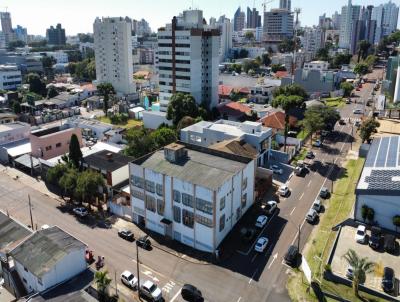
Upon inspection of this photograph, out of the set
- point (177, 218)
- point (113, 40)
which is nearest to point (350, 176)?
point (177, 218)

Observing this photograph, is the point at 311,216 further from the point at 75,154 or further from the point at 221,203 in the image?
the point at 75,154

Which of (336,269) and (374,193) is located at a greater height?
(374,193)

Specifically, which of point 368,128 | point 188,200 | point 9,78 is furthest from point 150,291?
point 9,78

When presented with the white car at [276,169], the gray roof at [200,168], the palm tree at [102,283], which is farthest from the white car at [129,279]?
the white car at [276,169]

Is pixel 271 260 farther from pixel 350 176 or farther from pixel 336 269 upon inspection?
pixel 350 176

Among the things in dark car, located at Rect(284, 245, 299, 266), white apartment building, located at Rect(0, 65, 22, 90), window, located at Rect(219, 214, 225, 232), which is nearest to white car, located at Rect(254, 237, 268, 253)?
dark car, located at Rect(284, 245, 299, 266)

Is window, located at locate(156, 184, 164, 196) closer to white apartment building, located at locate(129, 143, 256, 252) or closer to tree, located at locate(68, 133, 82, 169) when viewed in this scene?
white apartment building, located at locate(129, 143, 256, 252)

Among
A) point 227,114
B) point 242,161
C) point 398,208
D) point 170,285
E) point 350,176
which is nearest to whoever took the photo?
point 170,285
